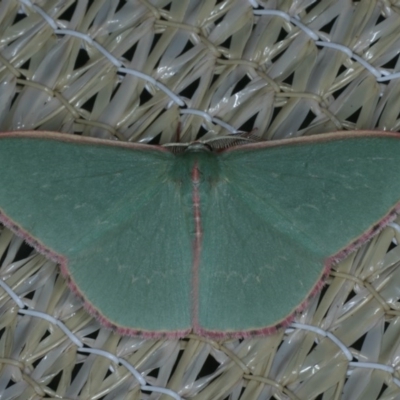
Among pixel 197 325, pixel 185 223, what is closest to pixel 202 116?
pixel 185 223

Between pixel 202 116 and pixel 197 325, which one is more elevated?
pixel 202 116

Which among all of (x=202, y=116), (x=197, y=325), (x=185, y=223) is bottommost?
(x=197, y=325)

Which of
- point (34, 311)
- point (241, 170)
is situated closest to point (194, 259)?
point (241, 170)

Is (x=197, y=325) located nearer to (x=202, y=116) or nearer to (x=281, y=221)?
(x=281, y=221)
